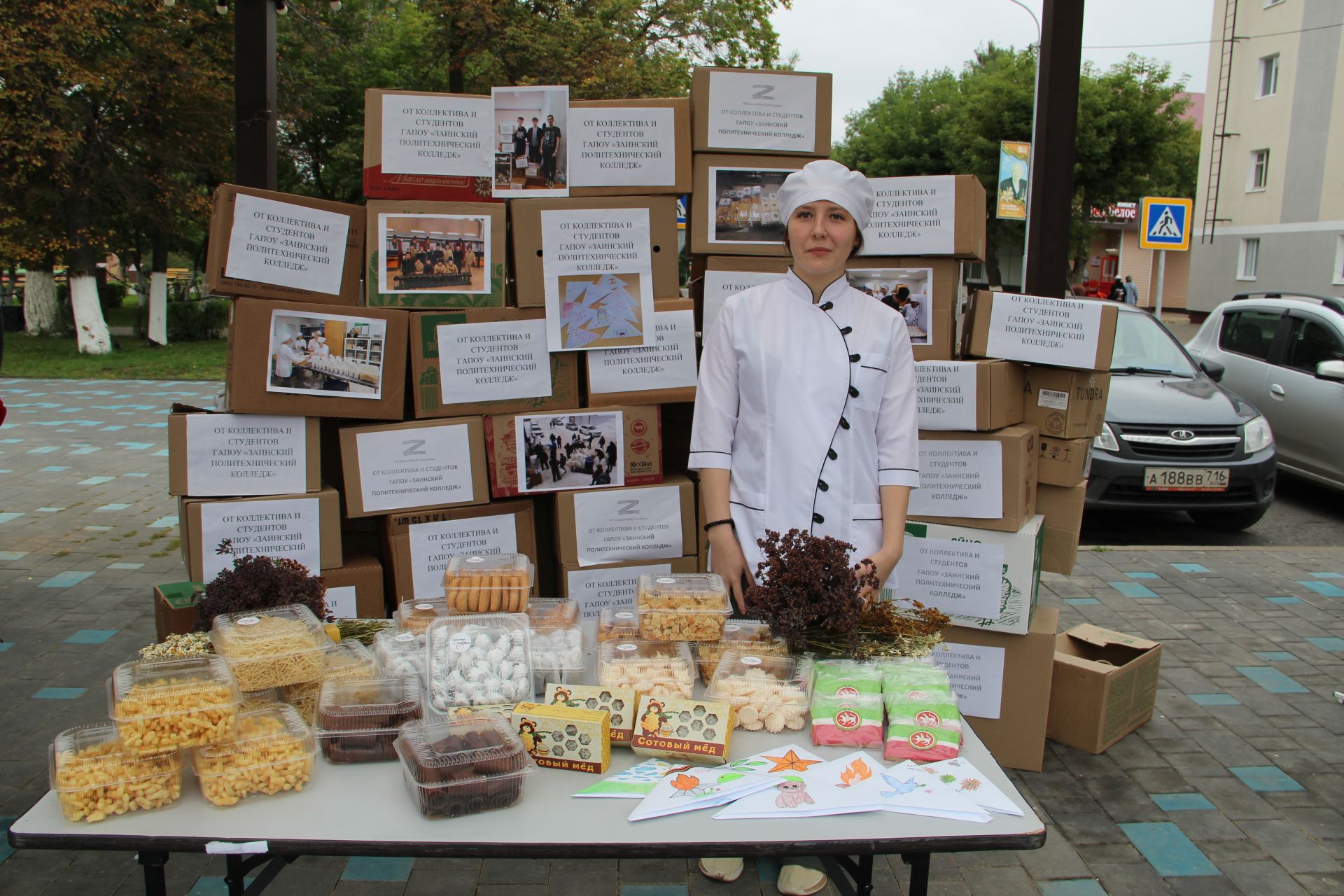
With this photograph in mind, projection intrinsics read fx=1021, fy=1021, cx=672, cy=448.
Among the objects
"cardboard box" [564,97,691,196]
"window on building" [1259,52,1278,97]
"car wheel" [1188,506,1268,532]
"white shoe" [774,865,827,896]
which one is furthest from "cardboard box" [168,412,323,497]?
"window on building" [1259,52,1278,97]

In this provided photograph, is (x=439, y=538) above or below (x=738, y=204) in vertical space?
below

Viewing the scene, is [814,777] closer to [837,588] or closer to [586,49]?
[837,588]

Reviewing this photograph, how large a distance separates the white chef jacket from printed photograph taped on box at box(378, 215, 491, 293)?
1063mm

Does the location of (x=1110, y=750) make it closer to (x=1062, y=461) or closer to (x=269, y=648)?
(x=1062, y=461)

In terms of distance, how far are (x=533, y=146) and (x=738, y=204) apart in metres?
0.73

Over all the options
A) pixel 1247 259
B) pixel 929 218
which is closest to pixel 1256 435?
pixel 929 218

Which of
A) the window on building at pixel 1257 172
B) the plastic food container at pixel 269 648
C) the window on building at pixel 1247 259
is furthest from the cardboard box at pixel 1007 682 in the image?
the window on building at pixel 1257 172

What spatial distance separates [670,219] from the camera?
138 inches

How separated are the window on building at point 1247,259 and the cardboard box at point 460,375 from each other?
25.9 meters

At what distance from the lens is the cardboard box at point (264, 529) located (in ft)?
10.6

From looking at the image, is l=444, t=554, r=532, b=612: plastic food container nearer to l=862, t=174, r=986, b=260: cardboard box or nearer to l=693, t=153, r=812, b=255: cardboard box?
l=693, t=153, r=812, b=255: cardboard box

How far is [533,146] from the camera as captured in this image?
3434 mm

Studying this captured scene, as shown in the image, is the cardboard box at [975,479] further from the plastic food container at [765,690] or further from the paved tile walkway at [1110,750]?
the plastic food container at [765,690]

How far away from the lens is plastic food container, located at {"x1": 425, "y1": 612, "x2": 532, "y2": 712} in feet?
6.62
